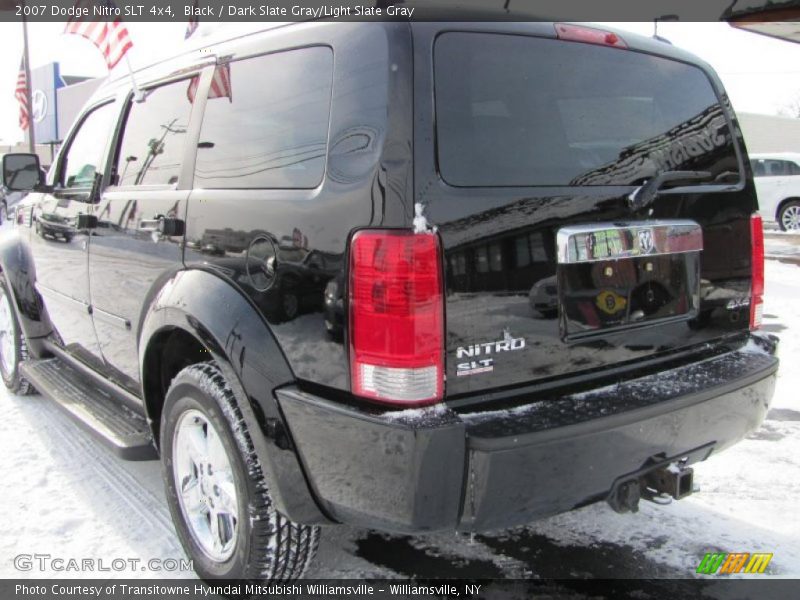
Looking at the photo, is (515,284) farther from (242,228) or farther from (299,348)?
(242,228)

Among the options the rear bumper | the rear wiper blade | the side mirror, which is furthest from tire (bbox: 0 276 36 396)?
the rear wiper blade

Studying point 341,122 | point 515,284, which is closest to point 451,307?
point 515,284

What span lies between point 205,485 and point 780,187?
51.7 ft

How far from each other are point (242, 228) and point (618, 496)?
58.4 inches

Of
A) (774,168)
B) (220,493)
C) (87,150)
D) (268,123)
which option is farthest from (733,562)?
(774,168)

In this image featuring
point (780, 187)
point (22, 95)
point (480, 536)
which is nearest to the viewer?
point (480, 536)

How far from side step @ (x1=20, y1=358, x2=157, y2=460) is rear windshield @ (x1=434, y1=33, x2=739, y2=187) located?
1861 mm

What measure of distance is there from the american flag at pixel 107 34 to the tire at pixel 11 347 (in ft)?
5.55

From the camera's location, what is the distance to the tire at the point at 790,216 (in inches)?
579

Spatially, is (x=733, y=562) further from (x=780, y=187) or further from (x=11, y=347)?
(x=780, y=187)

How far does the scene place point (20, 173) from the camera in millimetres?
3928

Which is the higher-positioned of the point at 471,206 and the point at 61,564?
the point at 471,206

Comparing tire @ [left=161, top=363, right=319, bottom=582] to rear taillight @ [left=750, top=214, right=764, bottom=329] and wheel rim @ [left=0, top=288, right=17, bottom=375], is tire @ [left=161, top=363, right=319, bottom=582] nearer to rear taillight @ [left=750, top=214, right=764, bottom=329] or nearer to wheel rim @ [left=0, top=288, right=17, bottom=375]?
rear taillight @ [left=750, top=214, right=764, bottom=329]

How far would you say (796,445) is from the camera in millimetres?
3594
